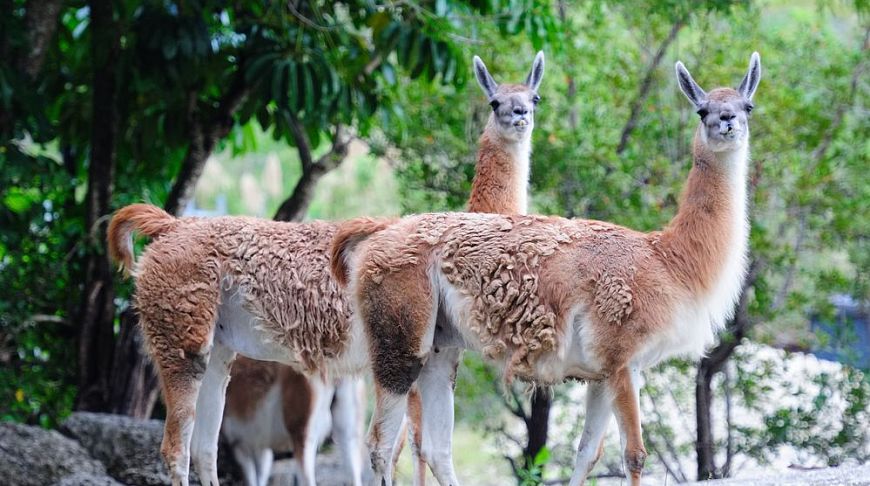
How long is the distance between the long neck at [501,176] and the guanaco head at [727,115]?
147cm

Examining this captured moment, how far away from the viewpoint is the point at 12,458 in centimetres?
857

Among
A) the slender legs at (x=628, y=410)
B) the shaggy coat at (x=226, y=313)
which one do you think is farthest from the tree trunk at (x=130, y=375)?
the slender legs at (x=628, y=410)

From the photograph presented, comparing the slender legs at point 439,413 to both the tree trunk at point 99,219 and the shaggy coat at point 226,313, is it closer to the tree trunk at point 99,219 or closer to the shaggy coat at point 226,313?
the shaggy coat at point 226,313

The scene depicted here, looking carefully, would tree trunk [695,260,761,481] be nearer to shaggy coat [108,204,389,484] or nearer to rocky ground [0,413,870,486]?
rocky ground [0,413,870,486]

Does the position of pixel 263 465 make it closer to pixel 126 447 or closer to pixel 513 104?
pixel 126 447

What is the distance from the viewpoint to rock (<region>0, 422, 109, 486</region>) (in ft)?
28.0

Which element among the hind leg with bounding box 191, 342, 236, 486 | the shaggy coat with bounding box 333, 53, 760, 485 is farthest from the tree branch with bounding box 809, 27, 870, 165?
the hind leg with bounding box 191, 342, 236, 486

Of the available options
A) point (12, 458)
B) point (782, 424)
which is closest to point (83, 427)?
point (12, 458)

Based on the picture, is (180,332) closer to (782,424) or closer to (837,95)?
(782,424)

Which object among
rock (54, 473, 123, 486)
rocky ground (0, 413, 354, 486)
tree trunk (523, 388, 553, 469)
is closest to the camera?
rock (54, 473, 123, 486)

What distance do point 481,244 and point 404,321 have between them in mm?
558

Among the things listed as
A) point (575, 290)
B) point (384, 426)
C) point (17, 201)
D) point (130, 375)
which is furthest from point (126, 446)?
point (575, 290)

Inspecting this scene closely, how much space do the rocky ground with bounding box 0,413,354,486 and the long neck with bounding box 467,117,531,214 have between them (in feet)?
10.1

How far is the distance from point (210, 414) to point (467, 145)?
12.1 ft
